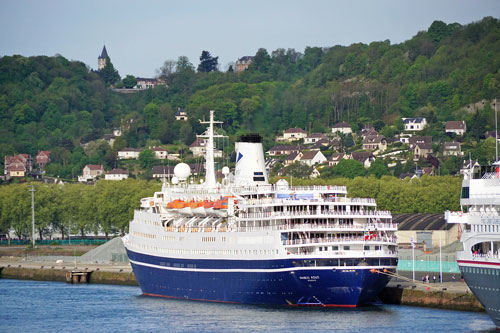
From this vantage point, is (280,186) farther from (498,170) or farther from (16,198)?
(16,198)

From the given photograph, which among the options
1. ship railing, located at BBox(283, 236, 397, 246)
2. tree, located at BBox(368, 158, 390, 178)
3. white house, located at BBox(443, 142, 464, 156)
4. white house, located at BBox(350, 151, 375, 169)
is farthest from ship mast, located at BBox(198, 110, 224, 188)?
white house, located at BBox(443, 142, 464, 156)

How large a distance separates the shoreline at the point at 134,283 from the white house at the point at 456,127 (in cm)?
9776

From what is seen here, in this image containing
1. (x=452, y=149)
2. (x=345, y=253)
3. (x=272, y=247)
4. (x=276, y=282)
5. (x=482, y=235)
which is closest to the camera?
(x=482, y=235)

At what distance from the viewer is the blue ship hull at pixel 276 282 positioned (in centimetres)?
7194

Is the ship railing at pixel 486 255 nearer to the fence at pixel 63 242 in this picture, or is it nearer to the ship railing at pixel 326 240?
the ship railing at pixel 326 240

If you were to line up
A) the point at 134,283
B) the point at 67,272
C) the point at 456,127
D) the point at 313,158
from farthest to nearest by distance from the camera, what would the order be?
the point at 313,158 < the point at 456,127 < the point at 67,272 < the point at 134,283

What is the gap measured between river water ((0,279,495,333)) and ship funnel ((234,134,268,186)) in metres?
11.1

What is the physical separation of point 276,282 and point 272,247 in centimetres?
230

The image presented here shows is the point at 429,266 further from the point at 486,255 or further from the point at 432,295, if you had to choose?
the point at 486,255

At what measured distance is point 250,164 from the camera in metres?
87.6

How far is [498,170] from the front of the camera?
207ft

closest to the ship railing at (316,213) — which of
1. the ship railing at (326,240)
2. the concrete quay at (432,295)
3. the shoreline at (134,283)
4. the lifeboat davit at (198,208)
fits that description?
the ship railing at (326,240)

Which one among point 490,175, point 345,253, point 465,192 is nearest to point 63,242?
point 345,253

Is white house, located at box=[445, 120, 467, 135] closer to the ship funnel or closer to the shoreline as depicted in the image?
the shoreline
